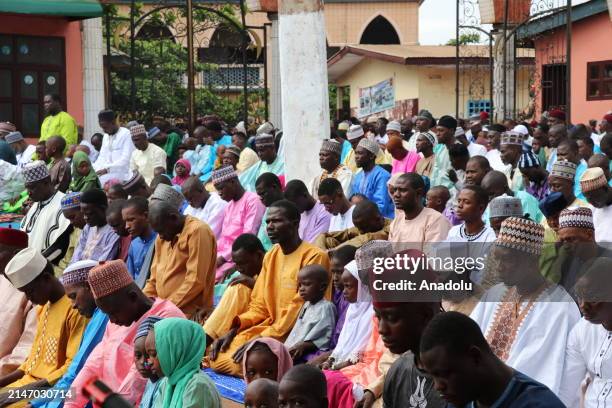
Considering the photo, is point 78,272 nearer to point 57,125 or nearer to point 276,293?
point 276,293

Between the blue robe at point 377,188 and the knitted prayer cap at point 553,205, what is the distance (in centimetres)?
243

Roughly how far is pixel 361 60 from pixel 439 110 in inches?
167

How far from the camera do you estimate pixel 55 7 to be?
18.0m

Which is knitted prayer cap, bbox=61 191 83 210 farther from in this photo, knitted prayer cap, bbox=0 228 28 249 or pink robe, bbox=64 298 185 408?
pink robe, bbox=64 298 185 408

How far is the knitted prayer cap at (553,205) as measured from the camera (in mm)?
7438

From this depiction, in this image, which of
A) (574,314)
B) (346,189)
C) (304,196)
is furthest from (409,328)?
(346,189)

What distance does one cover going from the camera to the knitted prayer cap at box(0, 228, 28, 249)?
8.22 m

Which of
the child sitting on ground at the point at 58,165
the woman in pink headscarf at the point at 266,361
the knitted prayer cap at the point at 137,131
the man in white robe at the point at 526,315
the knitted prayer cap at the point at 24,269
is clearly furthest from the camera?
the knitted prayer cap at the point at 137,131

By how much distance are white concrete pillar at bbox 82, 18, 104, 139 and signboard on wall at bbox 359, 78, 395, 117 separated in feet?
31.5

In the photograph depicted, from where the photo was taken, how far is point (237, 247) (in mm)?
7824

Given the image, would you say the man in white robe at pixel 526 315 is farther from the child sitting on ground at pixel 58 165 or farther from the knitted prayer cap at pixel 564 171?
the child sitting on ground at pixel 58 165

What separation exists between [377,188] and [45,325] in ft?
13.1

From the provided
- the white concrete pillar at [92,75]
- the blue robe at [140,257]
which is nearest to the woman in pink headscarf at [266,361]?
the blue robe at [140,257]

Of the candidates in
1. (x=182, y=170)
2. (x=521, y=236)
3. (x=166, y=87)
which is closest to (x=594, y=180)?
(x=521, y=236)
